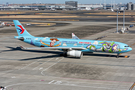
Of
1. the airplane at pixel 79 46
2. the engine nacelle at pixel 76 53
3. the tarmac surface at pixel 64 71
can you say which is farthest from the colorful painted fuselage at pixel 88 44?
the engine nacelle at pixel 76 53

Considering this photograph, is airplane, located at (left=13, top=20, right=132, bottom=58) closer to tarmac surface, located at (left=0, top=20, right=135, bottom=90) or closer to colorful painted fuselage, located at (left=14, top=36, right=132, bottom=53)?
colorful painted fuselage, located at (left=14, top=36, right=132, bottom=53)

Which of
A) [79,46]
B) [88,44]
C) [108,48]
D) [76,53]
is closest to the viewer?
[108,48]

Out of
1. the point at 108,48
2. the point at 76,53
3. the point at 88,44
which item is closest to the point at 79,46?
the point at 88,44

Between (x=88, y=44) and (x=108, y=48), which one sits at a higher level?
(x=88, y=44)

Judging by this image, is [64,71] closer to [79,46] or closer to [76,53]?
[76,53]

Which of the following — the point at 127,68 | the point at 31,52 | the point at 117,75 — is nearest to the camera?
the point at 117,75

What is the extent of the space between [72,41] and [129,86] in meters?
25.4

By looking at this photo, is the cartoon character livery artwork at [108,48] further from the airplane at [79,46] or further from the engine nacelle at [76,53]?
the engine nacelle at [76,53]

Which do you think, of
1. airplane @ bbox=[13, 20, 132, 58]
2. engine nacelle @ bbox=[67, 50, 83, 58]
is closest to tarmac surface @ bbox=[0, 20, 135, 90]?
engine nacelle @ bbox=[67, 50, 83, 58]

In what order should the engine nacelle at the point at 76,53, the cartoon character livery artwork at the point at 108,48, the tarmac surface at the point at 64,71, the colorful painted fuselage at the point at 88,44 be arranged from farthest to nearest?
the engine nacelle at the point at 76,53, the colorful painted fuselage at the point at 88,44, the cartoon character livery artwork at the point at 108,48, the tarmac surface at the point at 64,71

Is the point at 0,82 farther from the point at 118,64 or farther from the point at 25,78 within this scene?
the point at 118,64

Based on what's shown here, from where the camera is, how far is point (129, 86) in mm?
35906

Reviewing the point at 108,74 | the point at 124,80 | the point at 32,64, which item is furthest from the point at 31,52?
the point at 124,80

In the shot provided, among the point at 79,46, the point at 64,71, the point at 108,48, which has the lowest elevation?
the point at 64,71
